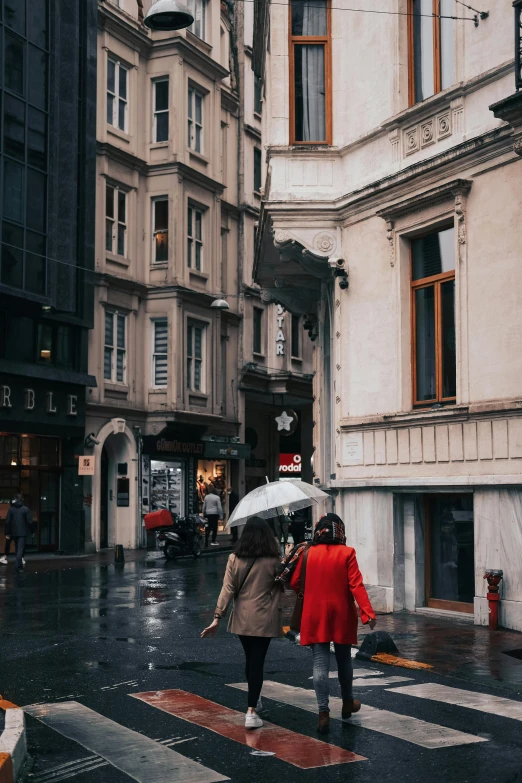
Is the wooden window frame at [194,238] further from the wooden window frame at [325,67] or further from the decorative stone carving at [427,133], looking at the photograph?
the decorative stone carving at [427,133]

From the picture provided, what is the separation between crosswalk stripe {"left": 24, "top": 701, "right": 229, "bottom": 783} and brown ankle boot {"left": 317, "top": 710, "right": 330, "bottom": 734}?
3.98 feet

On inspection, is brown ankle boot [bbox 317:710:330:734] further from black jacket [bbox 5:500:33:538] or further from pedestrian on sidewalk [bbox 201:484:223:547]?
pedestrian on sidewalk [bbox 201:484:223:547]

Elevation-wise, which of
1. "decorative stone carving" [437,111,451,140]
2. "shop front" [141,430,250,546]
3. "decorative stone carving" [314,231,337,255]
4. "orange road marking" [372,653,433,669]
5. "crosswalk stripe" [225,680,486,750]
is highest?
"decorative stone carving" [437,111,451,140]

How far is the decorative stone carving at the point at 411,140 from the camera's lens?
1617 cm

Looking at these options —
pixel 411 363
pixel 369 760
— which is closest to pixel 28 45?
pixel 411 363

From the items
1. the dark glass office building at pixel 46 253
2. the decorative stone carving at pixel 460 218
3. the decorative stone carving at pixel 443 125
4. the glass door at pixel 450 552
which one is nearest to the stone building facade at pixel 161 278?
the dark glass office building at pixel 46 253

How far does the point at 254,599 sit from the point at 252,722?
0.94m

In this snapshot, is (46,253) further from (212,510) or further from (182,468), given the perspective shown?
(182,468)

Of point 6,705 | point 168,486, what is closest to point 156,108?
point 168,486

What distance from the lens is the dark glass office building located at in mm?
28750

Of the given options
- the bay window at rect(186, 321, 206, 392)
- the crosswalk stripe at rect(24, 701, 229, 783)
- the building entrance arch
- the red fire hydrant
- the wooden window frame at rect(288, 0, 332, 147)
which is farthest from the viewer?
the bay window at rect(186, 321, 206, 392)

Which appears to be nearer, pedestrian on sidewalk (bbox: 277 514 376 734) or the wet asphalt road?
the wet asphalt road

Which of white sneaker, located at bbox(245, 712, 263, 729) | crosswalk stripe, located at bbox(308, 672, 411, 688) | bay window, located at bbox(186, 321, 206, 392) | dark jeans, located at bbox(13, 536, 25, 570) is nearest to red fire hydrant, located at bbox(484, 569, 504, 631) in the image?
crosswalk stripe, located at bbox(308, 672, 411, 688)

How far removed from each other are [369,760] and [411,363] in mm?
9576
